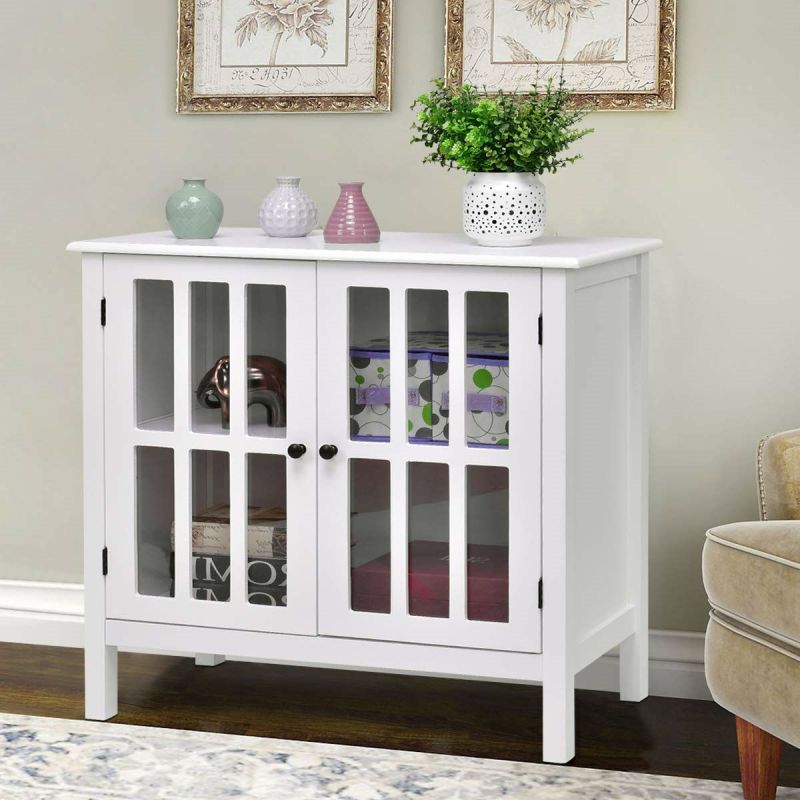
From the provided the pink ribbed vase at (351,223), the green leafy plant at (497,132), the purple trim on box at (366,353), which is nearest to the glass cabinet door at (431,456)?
the purple trim on box at (366,353)

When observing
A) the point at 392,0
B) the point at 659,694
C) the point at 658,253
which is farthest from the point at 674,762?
the point at 392,0

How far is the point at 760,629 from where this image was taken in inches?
77.3

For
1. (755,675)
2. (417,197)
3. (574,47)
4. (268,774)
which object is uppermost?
(574,47)

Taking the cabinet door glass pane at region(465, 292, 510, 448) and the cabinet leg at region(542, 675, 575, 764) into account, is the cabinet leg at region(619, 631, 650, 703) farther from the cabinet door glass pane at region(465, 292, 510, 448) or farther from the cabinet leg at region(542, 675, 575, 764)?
the cabinet door glass pane at region(465, 292, 510, 448)

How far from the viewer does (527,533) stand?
2.24 metres

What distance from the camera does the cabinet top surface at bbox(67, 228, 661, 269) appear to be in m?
2.18

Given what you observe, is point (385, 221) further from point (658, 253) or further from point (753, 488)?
point (753, 488)

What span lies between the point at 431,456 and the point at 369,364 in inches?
7.8

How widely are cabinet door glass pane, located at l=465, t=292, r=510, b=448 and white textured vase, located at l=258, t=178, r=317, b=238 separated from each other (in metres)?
0.44

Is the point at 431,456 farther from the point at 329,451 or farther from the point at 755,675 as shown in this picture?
the point at 755,675

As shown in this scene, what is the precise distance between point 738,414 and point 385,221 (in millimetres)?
837

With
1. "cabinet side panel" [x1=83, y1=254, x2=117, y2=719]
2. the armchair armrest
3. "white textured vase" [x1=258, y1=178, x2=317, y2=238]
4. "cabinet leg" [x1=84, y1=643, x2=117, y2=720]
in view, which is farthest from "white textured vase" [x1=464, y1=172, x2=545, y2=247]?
"cabinet leg" [x1=84, y1=643, x2=117, y2=720]

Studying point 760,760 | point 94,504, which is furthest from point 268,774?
point 760,760

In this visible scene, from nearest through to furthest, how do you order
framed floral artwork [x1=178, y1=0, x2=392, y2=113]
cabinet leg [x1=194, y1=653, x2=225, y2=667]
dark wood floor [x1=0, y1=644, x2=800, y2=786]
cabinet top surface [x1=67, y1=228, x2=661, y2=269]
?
cabinet top surface [x1=67, y1=228, x2=661, y2=269]
dark wood floor [x1=0, y1=644, x2=800, y2=786]
framed floral artwork [x1=178, y1=0, x2=392, y2=113]
cabinet leg [x1=194, y1=653, x2=225, y2=667]
